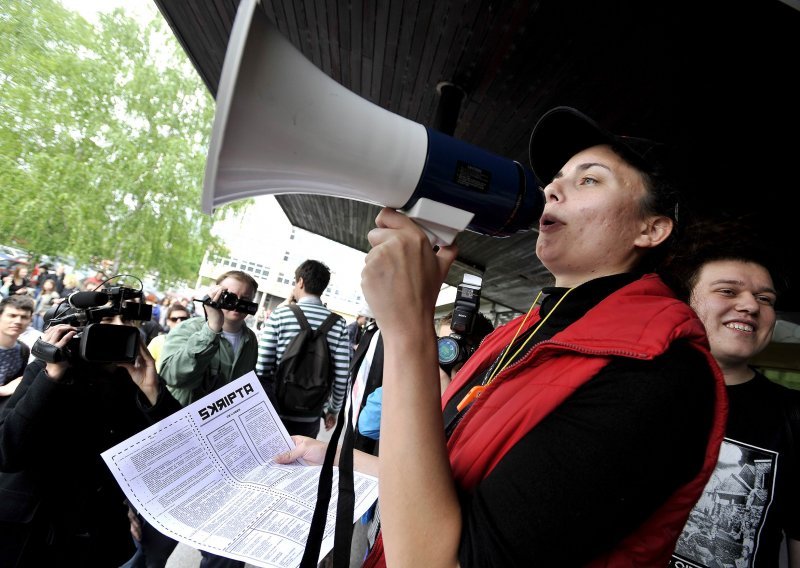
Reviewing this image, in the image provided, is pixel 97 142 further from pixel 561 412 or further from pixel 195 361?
pixel 561 412

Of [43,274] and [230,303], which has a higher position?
[230,303]

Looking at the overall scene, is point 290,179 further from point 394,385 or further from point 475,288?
point 475,288

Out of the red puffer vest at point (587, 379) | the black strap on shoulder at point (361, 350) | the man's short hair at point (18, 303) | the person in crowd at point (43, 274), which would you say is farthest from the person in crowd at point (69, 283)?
the red puffer vest at point (587, 379)

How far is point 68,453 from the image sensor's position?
1.69 meters

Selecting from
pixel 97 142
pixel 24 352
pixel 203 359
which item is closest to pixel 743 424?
pixel 203 359

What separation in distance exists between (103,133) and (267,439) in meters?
14.0

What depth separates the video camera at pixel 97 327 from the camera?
5.19 ft

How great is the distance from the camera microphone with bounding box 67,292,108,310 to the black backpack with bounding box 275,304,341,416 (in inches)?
61.9

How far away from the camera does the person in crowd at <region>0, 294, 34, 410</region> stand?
130 inches

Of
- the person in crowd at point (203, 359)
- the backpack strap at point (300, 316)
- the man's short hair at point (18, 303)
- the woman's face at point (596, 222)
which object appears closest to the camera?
Result: the woman's face at point (596, 222)

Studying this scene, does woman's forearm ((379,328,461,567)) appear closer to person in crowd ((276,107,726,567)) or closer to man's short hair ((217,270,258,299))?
person in crowd ((276,107,726,567))

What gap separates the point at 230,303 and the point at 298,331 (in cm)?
67

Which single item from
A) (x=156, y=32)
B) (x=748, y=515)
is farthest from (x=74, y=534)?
(x=156, y=32)

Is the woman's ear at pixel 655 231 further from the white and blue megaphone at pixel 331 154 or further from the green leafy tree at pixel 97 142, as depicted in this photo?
the green leafy tree at pixel 97 142
